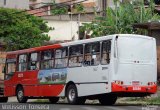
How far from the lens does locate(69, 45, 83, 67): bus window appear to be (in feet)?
72.6

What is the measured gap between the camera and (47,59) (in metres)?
24.5

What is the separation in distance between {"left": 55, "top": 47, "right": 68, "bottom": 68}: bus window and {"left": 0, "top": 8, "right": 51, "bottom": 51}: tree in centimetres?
2329

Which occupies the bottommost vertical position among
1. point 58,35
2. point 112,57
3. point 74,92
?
point 74,92

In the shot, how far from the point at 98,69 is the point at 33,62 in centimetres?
586

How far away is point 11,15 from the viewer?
160 ft

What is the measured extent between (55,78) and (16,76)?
14.0 feet

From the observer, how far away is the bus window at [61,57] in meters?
23.2

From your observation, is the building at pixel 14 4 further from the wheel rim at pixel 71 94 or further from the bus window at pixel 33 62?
the wheel rim at pixel 71 94

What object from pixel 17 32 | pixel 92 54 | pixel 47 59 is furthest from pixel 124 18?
pixel 92 54

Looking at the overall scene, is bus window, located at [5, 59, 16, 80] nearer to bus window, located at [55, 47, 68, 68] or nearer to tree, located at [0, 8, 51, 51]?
bus window, located at [55, 47, 68, 68]

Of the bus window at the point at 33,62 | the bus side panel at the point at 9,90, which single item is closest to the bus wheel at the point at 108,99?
the bus window at the point at 33,62

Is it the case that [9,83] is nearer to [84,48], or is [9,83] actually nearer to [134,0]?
[84,48]

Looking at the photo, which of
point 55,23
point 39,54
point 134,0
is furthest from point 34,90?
point 55,23

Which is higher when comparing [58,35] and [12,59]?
[58,35]
